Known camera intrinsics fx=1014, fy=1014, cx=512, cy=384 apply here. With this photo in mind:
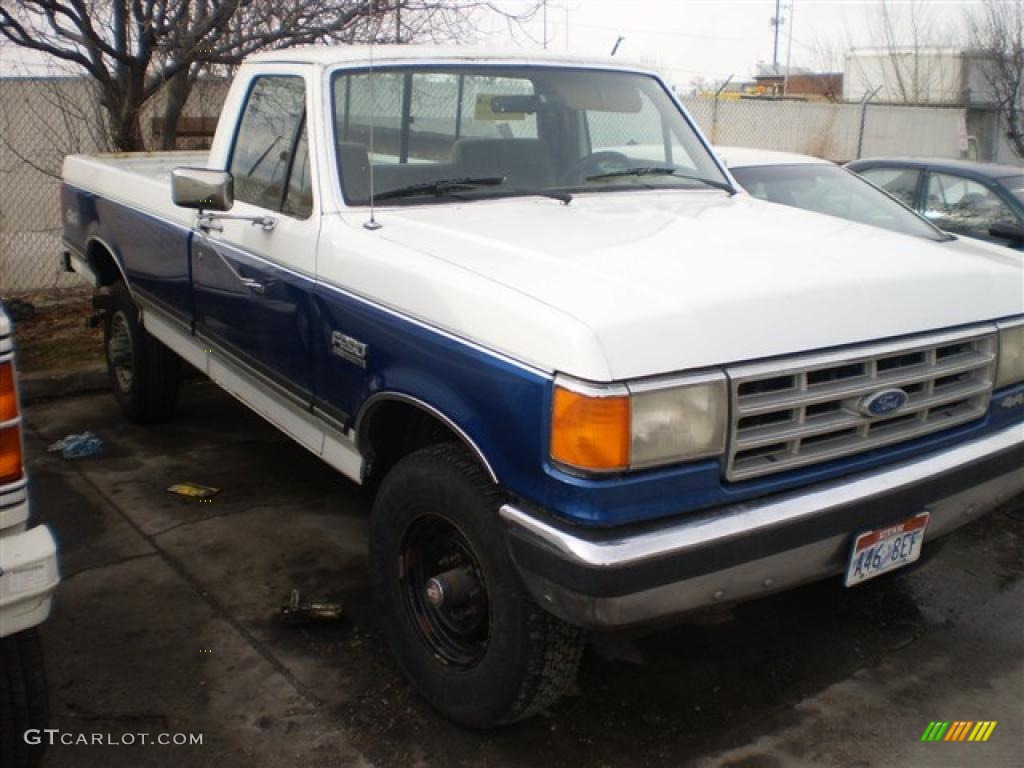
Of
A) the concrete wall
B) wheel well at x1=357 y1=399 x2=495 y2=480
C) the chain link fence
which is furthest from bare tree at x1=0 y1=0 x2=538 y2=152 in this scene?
the concrete wall

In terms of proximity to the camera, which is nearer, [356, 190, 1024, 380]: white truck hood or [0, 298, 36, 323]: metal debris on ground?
[356, 190, 1024, 380]: white truck hood

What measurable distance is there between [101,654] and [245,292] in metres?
1.44

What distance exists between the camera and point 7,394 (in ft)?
7.54

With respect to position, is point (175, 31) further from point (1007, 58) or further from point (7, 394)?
point (1007, 58)

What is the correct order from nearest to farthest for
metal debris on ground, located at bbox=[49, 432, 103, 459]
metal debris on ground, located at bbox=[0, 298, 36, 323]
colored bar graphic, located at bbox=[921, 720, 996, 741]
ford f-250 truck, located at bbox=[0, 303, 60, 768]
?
1. ford f-250 truck, located at bbox=[0, 303, 60, 768]
2. colored bar graphic, located at bbox=[921, 720, 996, 741]
3. metal debris on ground, located at bbox=[49, 432, 103, 459]
4. metal debris on ground, located at bbox=[0, 298, 36, 323]

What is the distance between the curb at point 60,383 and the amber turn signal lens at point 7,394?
427cm

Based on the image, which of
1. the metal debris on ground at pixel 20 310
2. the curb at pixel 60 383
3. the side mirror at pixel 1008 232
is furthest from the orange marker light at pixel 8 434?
the side mirror at pixel 1008 232

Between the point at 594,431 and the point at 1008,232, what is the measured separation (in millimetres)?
5294

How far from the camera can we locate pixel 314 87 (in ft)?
12.4

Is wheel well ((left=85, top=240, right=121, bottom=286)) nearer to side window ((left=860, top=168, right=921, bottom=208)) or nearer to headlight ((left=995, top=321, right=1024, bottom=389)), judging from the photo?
headlight ((left=995, top=321, right=1024, bottom=389))

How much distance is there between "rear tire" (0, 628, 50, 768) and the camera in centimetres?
244

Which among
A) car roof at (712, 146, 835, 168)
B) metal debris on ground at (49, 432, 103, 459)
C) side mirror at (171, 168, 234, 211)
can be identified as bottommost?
metal debris on ground at (49, 432, 103, 459)

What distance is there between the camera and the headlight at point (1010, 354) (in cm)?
319

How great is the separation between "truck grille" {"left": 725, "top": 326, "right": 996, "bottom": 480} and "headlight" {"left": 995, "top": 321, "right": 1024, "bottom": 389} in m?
0.05
